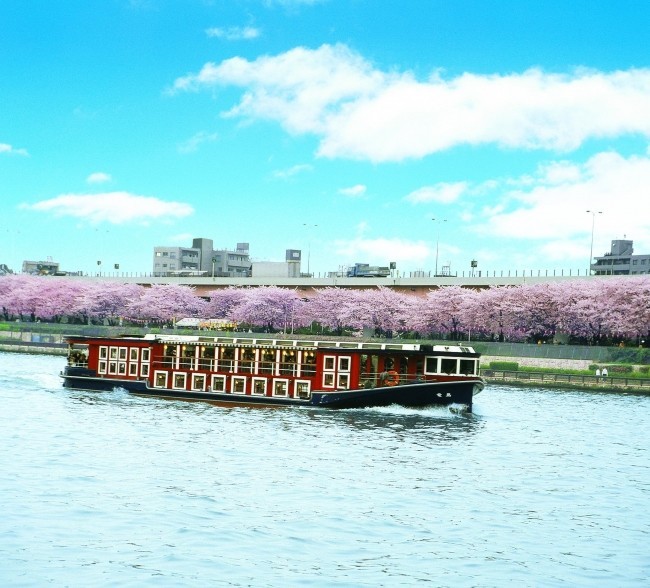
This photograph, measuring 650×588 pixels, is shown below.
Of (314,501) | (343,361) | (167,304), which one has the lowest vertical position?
Result: (314,501)

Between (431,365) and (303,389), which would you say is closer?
(431,365)

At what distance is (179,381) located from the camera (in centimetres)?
6506

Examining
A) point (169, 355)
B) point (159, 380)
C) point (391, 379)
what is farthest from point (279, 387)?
point (159, 380)

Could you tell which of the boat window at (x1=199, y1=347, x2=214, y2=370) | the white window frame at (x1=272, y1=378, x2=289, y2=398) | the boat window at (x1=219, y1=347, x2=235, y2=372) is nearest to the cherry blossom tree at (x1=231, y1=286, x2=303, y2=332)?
the boat window at (x1=199, y1=347, x2=214, y2=370)

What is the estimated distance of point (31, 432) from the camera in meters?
46.2

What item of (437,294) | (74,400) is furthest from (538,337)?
(74,400)

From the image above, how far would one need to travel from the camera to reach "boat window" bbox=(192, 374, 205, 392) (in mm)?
64125

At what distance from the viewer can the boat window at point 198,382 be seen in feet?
210

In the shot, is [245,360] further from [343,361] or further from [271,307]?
[271,307]

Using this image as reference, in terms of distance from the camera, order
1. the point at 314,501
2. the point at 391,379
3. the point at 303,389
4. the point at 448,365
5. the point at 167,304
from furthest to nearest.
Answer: the point at 167,304 → the point at 303,389 → the point at 391,379 → the point at 448,365 → the point at 314,501

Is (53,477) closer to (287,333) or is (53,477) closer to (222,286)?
(287,333)

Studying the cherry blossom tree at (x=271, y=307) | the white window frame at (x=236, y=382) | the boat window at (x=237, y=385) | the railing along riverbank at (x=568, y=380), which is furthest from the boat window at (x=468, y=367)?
the cherry blossom tree at (x=271, y=307)

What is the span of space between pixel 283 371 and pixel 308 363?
67.6 inches

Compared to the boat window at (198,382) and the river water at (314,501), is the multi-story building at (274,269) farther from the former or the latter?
the river water at (314,501)
